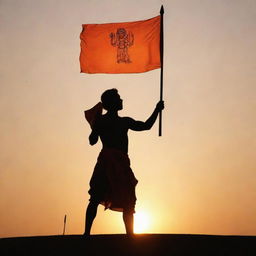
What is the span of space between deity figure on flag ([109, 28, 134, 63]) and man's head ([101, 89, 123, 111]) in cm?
238

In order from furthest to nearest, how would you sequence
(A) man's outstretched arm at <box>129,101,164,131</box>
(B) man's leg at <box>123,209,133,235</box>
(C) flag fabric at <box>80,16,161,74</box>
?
(C) flag fabric at <box>80,16,161,74</box>, (A) man's outstretched arm at <box>129,101,164,131</box>, (B) man's leg at <box>123,209,133,235</box>

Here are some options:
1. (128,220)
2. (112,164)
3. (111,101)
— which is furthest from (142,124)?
(128,220)

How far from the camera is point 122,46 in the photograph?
834cm

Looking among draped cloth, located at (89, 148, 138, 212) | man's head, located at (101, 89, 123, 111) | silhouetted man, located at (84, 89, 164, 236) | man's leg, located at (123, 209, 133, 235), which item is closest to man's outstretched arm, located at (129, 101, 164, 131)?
silhouetted man, located at (84, 89, 164, 236)

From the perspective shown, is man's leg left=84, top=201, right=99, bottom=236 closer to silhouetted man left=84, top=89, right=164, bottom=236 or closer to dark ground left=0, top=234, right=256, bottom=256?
silhouetted man left=84, top=89, right=164, bottom=236

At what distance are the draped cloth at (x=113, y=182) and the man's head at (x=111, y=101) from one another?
632 millimetres

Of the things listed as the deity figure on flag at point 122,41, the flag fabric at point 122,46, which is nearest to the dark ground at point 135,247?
the flag fabric at point 122,46

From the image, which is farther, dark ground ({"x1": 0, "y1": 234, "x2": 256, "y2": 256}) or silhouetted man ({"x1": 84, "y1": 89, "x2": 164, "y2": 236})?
silhouetted man ({"x1": 84, "y1": 89, "x2": 164, "y2": 236})

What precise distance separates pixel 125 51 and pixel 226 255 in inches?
193

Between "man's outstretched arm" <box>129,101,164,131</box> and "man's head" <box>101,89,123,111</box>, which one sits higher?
"man's head" <box>101,89,123,111</box>

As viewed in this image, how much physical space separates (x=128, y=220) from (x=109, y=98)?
1.81 meters

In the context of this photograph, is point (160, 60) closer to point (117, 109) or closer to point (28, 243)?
point (117, 109)

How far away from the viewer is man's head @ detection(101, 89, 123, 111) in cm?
601

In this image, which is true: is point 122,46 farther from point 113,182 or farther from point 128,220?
point 128,220
